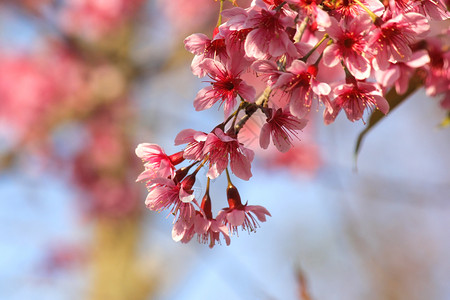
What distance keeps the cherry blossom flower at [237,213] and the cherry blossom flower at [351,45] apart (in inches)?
10.8

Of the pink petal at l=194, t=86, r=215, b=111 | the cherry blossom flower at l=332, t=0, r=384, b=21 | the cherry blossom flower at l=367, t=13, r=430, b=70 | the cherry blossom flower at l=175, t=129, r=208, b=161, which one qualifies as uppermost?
the pink petal at l=194, t=86, r=215, b=111

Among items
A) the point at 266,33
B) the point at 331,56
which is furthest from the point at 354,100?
the point at 266,33

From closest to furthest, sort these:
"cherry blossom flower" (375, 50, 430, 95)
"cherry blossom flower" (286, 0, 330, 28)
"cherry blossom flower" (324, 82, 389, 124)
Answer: "cherry blossom flower" (286, 0, 330, 28) < "cherry blossom flower" (324, 82, 389, 124) < "cherry blossom flower" (375, 50, 430, 95)

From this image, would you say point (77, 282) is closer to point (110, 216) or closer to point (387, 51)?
point (110, 216)

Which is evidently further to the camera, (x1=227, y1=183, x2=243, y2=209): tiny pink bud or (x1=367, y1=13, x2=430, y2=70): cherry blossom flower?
(x1=227, y1=183, x2=243, y2=209): tiny pink bud

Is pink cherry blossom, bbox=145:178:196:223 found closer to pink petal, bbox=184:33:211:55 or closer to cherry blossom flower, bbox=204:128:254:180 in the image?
cherry blossom flower, bbox=204:128:254:180

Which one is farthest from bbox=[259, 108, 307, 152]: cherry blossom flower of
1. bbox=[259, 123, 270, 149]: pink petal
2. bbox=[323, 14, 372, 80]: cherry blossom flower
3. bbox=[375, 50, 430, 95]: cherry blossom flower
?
bbox=[375, 50, 430, 95]: cherry blossom flower

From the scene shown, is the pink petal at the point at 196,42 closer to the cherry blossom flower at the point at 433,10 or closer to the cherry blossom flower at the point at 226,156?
the cherry blossom flower at the point at 226,156

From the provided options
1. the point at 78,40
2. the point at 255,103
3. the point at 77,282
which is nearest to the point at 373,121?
the point at 255,103

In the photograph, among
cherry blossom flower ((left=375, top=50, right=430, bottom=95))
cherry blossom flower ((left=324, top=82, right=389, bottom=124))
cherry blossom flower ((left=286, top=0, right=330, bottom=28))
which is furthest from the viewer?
cherry blossom flower ((left=375, top=50, right=430, bottom=95))

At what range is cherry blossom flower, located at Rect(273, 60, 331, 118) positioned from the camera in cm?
69

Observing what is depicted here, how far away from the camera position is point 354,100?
2.57 feet

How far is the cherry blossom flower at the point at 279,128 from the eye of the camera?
75 cm

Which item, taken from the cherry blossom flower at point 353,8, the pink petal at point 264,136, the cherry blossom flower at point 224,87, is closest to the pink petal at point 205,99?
the cherry blossom flower at point 224,87
